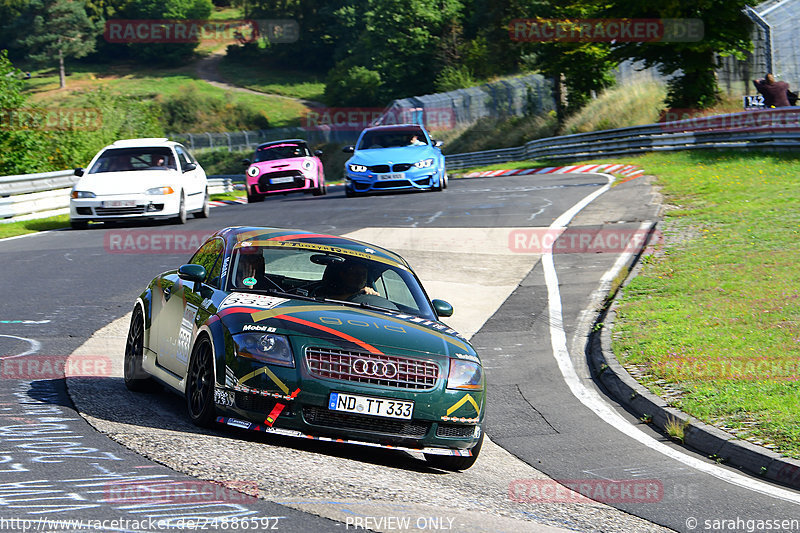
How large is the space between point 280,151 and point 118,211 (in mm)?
8957

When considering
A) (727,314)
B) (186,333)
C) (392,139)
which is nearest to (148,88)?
(392,139)

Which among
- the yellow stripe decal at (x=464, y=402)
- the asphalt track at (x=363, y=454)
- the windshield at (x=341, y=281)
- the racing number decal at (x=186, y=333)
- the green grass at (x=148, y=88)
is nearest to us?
the asphalt track at (x=363, y=454)

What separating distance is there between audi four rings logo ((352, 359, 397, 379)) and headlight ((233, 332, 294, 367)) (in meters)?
0.42

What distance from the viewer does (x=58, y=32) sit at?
12550 centimetres

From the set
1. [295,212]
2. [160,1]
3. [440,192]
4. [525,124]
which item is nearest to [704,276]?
[295,212]

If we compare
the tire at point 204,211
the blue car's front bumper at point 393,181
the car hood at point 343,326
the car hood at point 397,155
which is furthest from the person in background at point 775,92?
the car hood at point 343,326

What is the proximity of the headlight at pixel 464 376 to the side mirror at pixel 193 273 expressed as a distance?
200cm

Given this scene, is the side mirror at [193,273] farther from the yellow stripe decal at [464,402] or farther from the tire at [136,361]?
the yellow stripe decal at [464,402]

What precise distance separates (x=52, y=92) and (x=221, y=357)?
388 feet

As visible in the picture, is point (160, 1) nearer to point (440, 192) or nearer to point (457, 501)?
point (440, 192)

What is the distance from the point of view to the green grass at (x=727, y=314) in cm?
860

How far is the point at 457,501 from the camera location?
6.07 m

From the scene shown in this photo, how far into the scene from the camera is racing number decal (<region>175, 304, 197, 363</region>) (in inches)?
293

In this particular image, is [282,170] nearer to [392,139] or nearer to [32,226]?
[392,139]
